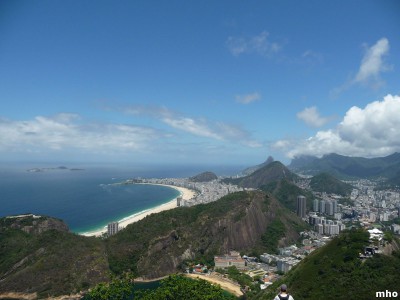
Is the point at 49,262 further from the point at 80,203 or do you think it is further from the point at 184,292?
the point at 80,203

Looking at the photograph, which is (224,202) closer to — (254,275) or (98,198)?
(254,275)

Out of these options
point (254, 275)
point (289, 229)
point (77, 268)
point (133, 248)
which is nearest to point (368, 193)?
point (289, 229)

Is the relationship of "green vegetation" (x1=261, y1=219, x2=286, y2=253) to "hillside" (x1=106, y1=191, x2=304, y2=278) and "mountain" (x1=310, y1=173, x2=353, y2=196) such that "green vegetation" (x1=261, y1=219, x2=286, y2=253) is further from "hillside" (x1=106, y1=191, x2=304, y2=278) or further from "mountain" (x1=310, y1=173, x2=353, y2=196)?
"mountain" (x1=310, y1=173, x2=353, y2=196)

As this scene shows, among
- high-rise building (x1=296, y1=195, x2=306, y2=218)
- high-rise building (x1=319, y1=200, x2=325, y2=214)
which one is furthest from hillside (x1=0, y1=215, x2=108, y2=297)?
high-rise building (x1=319, y1=200, x2=325, y2=214)

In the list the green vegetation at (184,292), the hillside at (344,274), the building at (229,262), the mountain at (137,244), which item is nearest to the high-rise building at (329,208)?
the mountain at (137,244)

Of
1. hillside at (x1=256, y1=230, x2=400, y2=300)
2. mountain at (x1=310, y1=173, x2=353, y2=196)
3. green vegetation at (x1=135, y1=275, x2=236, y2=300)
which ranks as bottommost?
green vegetation at (x1=135, y1=275, x2=236, y2=300)

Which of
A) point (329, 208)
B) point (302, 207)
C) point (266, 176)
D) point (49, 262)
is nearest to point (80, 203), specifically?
point (49, 262)
